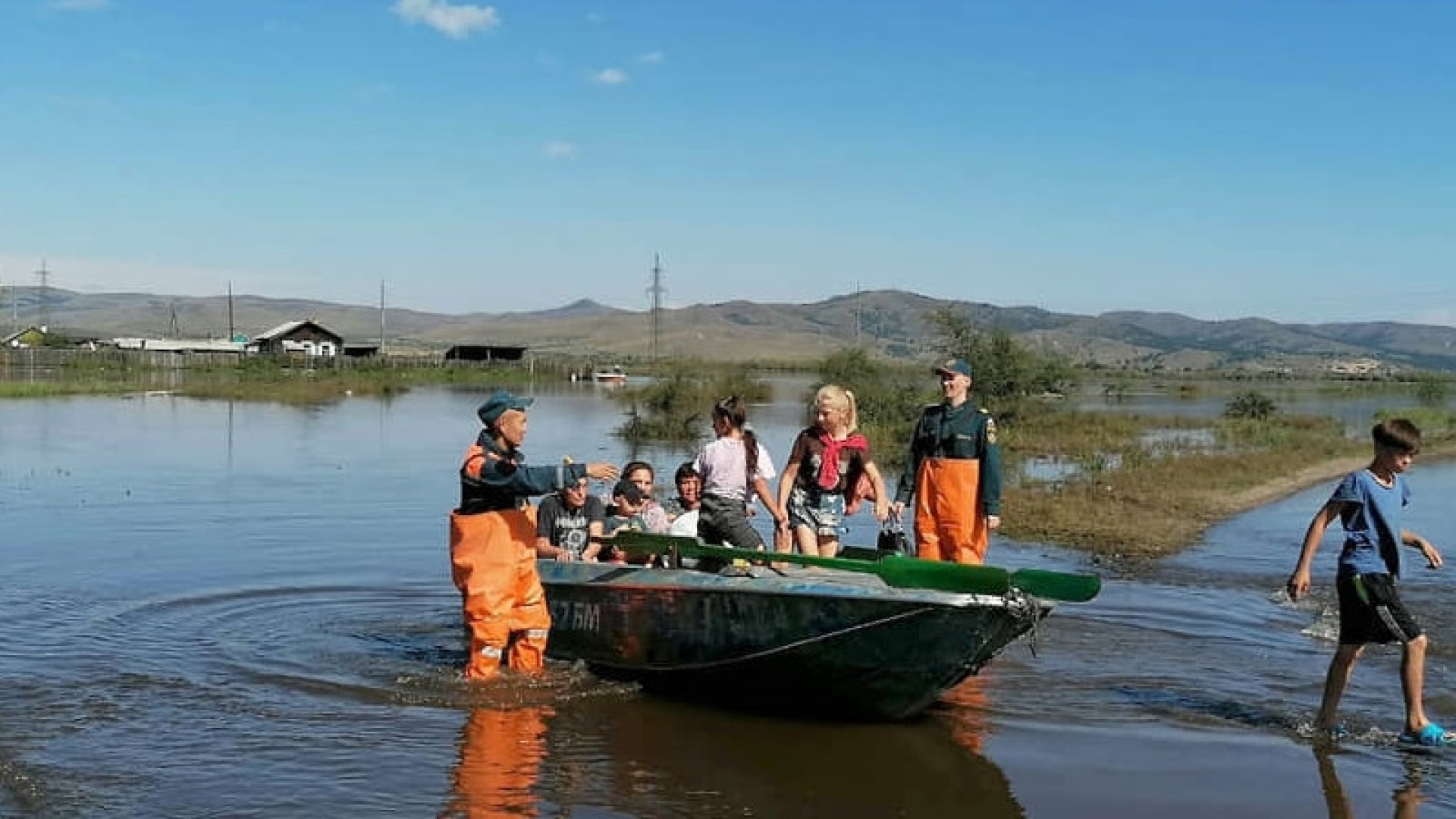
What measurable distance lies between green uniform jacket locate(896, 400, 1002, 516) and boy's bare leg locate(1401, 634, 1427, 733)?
2558mm

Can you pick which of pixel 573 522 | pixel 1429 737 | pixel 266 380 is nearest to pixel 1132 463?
pixel 573 522

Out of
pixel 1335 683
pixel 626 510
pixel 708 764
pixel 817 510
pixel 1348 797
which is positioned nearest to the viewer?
pixel 1348 797

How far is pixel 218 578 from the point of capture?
43.9 ft

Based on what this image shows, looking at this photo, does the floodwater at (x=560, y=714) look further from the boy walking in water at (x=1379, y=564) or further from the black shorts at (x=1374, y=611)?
the black shorts at (x=1374, y=611)

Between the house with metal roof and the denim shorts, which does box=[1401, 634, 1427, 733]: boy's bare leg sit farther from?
the house with metal roof

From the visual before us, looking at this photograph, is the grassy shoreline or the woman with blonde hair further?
the grassy shoreline

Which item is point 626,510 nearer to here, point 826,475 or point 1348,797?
point 826,475

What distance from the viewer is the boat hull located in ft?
25.5

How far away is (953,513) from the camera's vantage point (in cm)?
959

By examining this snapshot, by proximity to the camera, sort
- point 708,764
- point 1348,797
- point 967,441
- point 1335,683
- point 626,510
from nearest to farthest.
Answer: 1. point 1348,797
2. point 708,764
3. point 1335,683
4. point 967,441
5. point 626,510

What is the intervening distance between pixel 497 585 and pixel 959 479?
3040 mm

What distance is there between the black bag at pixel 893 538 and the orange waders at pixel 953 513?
0.12 m

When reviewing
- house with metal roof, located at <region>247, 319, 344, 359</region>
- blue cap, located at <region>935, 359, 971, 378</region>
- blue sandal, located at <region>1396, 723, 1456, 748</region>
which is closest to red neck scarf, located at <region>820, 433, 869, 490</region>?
blue cap, located at <region>935, 359, 971, 378</region>

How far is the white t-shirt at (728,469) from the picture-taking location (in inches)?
384
